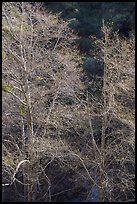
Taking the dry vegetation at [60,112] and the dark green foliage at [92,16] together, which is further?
the dark green foliage at [92,16]

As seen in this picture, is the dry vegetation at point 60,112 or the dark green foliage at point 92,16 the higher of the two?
the dark green foliage at point 92,16

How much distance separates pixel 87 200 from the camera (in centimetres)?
1332

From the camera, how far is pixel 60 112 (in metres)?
12.9

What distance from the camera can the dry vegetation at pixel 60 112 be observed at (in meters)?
11.7

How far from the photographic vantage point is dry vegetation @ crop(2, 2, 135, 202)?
462 inches

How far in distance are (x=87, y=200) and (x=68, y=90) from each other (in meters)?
3.49

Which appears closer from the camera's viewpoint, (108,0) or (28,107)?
(28,107)

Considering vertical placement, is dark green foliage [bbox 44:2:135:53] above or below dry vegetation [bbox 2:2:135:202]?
above

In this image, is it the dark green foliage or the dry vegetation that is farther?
the dark green foliage

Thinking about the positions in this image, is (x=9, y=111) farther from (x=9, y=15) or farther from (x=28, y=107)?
(x=9, y=15)

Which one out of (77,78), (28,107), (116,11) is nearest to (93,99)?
(77,78)

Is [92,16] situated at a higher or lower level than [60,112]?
higher

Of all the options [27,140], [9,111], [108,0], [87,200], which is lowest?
[87,200]

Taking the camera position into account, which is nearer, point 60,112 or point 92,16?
point 60,112
